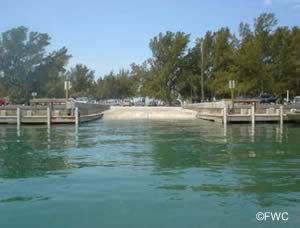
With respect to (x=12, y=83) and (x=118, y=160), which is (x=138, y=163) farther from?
(x=12, y=83)

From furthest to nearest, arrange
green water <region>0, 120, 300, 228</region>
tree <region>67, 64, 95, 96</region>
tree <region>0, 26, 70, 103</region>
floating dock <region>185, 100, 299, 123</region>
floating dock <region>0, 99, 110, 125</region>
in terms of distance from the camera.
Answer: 1. tree <region>67, 64, 95, 96</region>
2. tree <region>0, 26, 70, 103</region>
3. floating dock <region>185, 100, 299, 123</region>
4. floating dock <region>0, 99, 110, 125</region>
5. green water <region>0, 120, 300, 228</region>

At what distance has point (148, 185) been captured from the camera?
51.0 feet

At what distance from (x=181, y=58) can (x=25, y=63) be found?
2762cm

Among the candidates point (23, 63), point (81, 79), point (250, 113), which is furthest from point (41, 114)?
point (81, 79)

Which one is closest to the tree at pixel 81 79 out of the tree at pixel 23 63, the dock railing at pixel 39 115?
the tree at pixel 23 63

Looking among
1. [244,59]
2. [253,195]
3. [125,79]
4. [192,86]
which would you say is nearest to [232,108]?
[244,59]

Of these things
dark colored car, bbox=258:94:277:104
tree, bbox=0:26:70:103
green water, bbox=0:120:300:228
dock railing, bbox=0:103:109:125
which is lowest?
green water, bbox=0:120:300:228

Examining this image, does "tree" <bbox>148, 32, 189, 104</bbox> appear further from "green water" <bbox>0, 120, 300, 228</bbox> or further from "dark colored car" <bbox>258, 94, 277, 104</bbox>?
"green water" <bbox>0, 120, 300, 228</bbox>

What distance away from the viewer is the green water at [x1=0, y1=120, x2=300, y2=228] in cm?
1191

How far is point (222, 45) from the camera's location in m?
91.9

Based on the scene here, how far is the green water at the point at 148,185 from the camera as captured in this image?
1191 centimetres

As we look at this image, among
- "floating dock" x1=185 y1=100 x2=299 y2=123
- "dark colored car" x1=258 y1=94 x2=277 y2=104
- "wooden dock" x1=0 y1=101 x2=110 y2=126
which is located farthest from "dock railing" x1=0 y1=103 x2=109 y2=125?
"dark colored car" x1=258 y1=94 x2=277 y2=104

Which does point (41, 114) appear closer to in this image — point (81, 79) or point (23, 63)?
point (23, 63)

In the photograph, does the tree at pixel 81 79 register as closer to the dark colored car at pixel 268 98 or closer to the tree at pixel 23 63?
the tree at pixel 23 63
